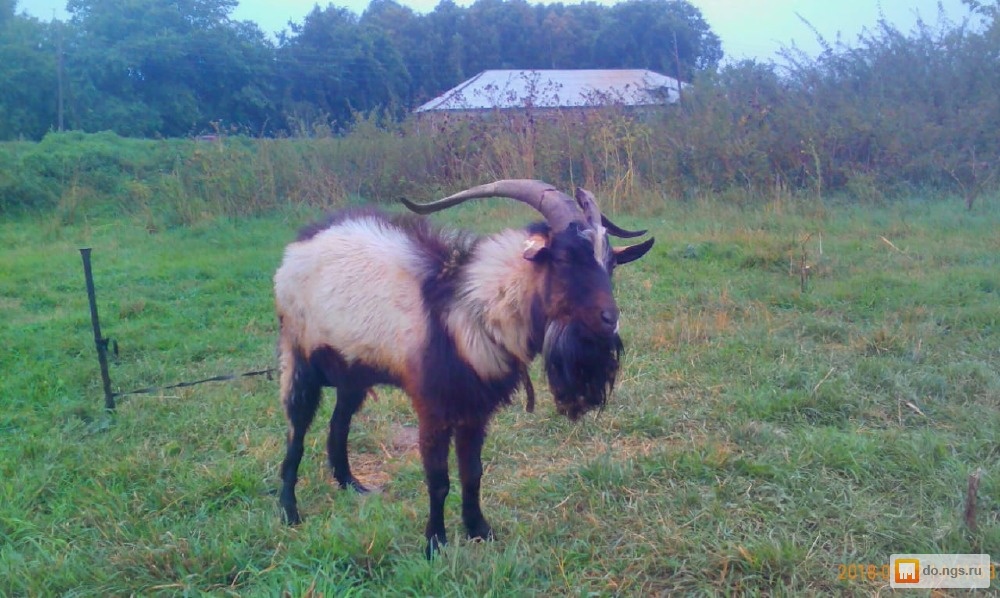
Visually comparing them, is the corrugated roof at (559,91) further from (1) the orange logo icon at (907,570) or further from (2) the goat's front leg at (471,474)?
(1) the orange logo icon at (907,570)

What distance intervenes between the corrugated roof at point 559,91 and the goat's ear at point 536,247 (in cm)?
1139

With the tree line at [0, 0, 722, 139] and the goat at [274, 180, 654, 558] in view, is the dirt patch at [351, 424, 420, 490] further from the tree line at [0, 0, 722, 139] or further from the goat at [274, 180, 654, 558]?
the tree line at [0, 0, 722, 139]

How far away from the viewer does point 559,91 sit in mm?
21453

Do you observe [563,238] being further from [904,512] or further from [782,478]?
[904,512]

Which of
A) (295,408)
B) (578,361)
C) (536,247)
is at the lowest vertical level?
(295,408)

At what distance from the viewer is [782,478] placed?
4.00 metres

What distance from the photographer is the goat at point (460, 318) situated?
10.8 ft

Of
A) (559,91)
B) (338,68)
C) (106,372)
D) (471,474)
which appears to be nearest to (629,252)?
(471,474)

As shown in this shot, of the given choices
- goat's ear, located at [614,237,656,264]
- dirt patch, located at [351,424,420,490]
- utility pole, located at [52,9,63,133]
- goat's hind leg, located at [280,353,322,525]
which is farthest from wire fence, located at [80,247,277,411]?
utility pole, located at [52,9,63,133]

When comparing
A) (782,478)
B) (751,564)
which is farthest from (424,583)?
(782,478)

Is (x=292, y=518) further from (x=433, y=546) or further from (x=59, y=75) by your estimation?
(x=59, y=75)

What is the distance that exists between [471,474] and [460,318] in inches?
27.4

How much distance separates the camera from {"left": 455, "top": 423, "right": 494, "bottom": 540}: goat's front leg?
3553 millimetres

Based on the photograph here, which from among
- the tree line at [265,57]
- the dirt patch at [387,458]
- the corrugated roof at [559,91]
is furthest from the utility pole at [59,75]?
the dirt patch at [387,458]
